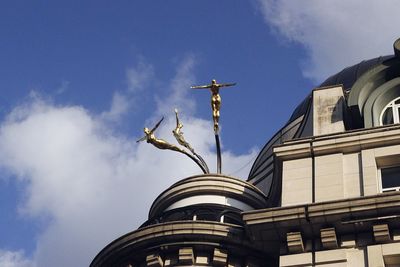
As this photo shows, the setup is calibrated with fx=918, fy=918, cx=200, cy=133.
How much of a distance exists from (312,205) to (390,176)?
3.51 m

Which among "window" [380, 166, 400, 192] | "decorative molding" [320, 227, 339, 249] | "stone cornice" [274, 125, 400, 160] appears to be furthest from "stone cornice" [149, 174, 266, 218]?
"decorative molding" [320, 227, 339, 249]

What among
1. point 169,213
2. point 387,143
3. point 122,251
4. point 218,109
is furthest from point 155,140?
point 387,143

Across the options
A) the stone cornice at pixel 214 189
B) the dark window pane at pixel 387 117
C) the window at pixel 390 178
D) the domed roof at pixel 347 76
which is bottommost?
the window at pixel 390 178

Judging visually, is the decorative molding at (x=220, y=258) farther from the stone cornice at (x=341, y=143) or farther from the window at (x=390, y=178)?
the window at (x=390, y=178)

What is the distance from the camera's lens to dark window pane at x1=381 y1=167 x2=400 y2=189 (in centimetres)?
2784

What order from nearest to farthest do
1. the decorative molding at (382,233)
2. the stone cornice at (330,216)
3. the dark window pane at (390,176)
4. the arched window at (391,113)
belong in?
the decorative molding at (382,233) < the stone cornice at (330,216) < the dark window pane at (390,176) < the arched window at (391,113)

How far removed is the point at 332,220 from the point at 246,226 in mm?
2574

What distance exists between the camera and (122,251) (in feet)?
94.7

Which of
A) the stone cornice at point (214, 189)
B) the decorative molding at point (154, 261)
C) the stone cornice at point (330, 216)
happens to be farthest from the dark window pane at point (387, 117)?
the decorative molding at point (154, 261)

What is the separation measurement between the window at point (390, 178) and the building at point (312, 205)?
0.10 feet

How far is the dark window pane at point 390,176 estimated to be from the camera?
91.4 ft

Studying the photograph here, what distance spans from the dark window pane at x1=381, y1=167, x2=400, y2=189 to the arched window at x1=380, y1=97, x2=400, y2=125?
2.55m

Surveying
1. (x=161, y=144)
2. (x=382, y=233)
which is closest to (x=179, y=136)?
(x=161, y=144)

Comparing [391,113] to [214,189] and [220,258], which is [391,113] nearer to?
[214,189]
